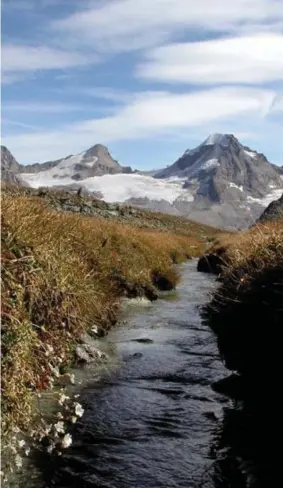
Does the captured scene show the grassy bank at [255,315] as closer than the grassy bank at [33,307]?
No

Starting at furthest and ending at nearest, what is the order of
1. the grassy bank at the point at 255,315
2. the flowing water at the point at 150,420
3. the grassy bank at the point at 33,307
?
the grassy bank at the point at 255,315 < the flowing water at the point at 150,420 < the grassy bank at the point at 33,307

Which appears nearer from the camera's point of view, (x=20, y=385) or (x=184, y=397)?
(x=20, y=385)

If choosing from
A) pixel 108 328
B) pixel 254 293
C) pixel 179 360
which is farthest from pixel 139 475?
pixel 108 328

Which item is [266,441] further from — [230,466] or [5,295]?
[5,295]

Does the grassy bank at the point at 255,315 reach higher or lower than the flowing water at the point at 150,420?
higher

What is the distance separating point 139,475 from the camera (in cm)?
1007

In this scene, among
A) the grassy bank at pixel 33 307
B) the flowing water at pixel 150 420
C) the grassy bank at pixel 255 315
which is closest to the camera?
the grassy bank at pixel 33 307

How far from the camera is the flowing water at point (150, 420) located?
10.1 metres

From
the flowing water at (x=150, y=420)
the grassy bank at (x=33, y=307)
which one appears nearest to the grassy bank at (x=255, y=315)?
the flowing water at (x=150, y=420)

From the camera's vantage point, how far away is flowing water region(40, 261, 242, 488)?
33.0ft

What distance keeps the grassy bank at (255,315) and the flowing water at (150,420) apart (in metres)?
1.05

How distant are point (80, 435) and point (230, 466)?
3002 mm

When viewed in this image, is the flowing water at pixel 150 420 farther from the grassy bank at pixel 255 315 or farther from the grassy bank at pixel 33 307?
the grassy bank at pixel 33 307

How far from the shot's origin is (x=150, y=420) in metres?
12.7
